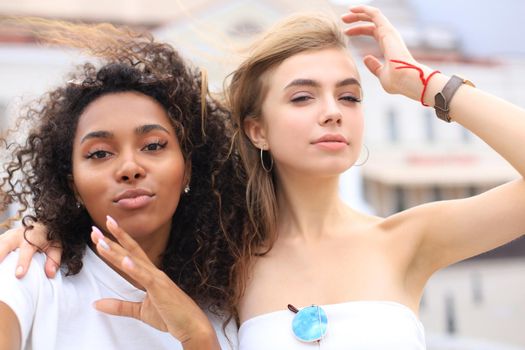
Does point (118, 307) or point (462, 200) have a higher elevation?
point (462, 200)

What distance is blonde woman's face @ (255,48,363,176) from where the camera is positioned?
2.44 metres

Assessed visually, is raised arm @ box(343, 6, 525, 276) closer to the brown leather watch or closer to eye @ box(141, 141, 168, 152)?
the brown leather watch

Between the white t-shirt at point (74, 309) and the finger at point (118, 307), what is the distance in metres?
0.17

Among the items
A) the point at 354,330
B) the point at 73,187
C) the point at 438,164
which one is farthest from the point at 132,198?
the point at 438,164

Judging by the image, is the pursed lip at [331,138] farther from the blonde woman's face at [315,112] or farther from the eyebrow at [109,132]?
the eyebrow at [109,132]

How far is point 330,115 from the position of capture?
2422mm

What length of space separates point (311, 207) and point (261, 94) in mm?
473

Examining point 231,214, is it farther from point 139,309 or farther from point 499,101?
point 499,101

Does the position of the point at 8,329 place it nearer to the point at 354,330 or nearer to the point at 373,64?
the point at 354,330

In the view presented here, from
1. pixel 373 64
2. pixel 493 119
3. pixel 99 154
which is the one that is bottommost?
pixel 99 154

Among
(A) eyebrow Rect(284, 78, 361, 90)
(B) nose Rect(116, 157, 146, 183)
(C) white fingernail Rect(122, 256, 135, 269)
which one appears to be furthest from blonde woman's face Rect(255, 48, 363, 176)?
(C) white fingernail Rect(122, 256, 135, 269)

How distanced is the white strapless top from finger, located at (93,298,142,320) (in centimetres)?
50

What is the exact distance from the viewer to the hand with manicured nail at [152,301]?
1.89 meters

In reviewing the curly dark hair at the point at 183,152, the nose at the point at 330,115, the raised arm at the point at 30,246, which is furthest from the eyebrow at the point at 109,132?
the nose at the point at 330,115
